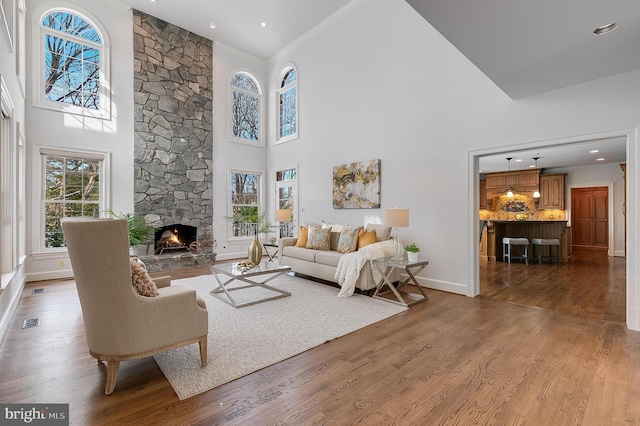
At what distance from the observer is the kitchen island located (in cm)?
740

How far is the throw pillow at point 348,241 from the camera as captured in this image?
5039 millimetres

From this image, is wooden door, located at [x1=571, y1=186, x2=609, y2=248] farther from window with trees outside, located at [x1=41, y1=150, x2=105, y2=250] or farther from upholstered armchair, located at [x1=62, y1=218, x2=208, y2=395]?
window with trees outside, located at [x1=41, y1=150, x2=105, y2=250]

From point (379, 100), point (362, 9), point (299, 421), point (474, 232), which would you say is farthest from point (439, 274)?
point (362, 9)

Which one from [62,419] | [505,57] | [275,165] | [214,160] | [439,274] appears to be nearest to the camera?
[62,419]

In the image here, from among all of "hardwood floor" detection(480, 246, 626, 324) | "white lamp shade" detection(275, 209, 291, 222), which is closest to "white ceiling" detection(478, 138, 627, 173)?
"hardwood floor" detection(480, 246, 626, 324)

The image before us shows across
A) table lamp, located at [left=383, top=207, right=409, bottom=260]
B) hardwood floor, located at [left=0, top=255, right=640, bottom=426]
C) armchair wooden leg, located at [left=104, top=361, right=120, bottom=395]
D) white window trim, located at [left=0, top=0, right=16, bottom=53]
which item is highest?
white window trim, located at [left=0, top=0, right=16, bottom=53]

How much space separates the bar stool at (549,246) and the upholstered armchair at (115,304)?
7.71 meters

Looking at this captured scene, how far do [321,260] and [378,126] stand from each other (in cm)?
265

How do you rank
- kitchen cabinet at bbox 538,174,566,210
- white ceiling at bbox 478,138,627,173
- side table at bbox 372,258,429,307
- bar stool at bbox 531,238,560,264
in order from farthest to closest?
kitchen cabinet at bbox 538,174,566,210, bar stool at bbox 531,238,560,264, white ceiling at bbox 478,138,627,173, side table at bbox 372,258,429,307

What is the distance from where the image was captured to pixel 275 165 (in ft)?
→ 26.7

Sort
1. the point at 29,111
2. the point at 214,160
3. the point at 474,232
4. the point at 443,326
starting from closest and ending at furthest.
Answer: the point at 443,326 → the point at 474,232 → the point at 29,111 → the point at 214,160

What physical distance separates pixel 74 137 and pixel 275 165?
413 centimetres

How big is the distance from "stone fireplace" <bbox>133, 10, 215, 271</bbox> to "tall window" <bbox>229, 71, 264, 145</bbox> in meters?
0.62

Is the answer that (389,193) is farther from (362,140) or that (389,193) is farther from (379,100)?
(379,100)
